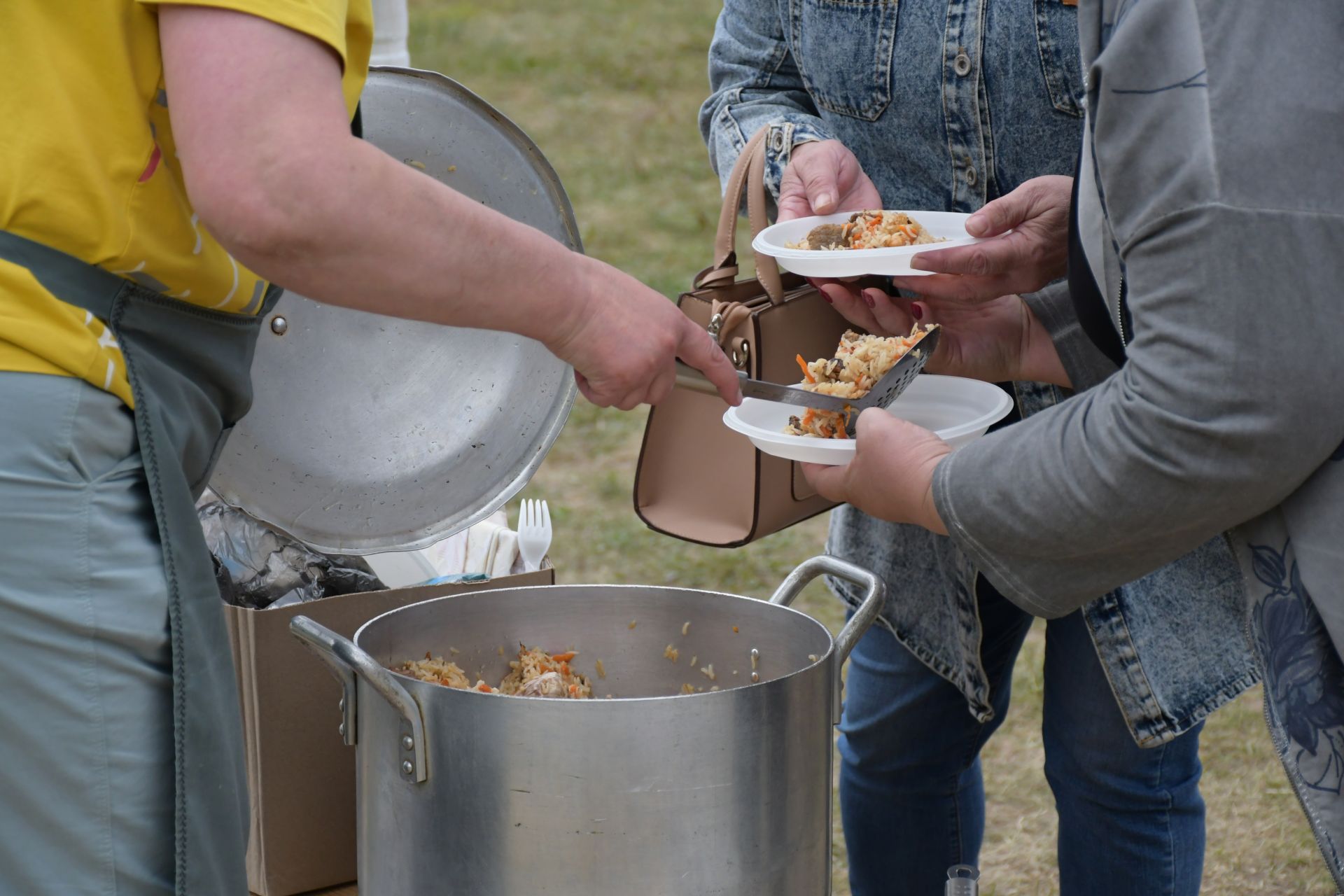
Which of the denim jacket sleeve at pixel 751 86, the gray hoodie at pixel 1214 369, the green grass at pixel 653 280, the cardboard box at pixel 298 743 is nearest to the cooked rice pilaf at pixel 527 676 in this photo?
the cardboard box at pixel 298 743

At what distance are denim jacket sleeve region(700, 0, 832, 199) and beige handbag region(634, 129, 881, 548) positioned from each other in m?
0.09

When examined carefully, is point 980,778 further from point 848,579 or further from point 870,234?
point 870,234

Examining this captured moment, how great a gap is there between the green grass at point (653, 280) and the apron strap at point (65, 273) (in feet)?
7.28

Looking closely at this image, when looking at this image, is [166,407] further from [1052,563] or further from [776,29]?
[776,29]

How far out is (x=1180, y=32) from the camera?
38.9 inches

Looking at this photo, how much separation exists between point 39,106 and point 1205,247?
848mm

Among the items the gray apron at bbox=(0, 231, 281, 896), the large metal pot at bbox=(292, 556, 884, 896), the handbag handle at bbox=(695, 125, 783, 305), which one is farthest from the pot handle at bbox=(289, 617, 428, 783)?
the handbag handle at bbox=(695, 125, 783, 305)

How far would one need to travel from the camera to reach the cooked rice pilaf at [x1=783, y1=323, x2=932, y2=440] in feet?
5.00

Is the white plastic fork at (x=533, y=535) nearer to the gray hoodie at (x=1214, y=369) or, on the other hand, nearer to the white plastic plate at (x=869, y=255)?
the white plastic plate at (x=869, y=255)

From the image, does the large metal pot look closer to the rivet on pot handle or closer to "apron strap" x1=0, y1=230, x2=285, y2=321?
the rivet on pot handle

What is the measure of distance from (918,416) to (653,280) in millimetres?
5120

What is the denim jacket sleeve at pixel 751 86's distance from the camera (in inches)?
74.1

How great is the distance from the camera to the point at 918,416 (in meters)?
1.68

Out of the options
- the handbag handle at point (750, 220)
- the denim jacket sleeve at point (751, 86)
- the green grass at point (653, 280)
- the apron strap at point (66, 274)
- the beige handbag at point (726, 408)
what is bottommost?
the green grass at point (653, 280)
